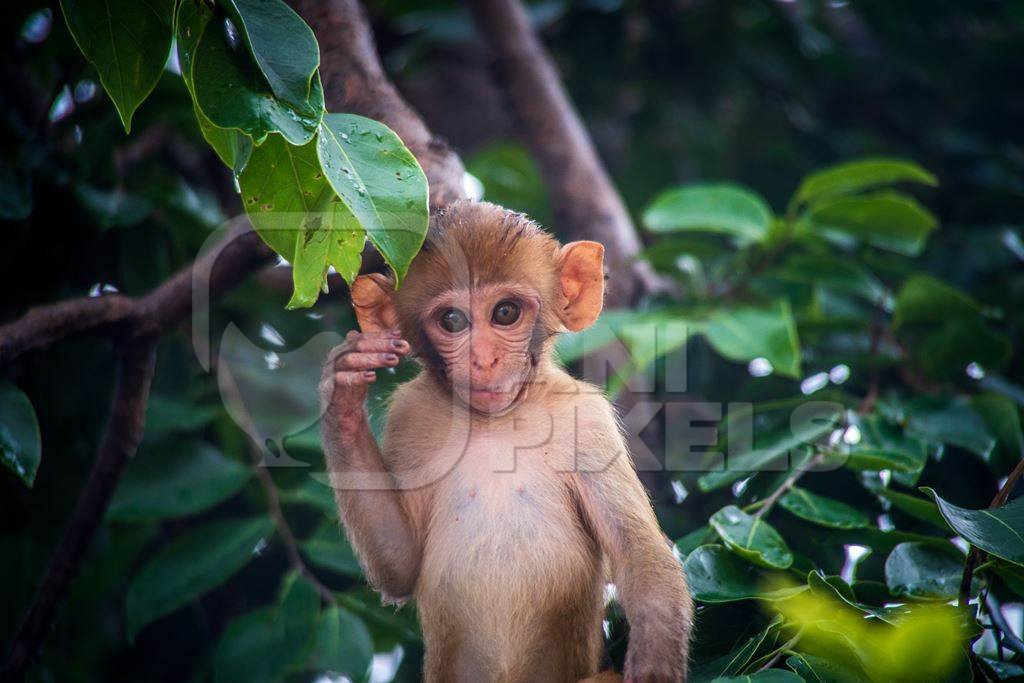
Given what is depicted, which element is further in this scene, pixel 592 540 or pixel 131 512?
pixel 131 512

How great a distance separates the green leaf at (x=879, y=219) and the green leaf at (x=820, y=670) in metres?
2.31

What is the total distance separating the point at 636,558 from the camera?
2615 millimetres

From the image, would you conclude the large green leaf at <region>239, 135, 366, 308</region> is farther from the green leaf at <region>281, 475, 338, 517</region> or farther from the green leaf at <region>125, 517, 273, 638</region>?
the green leaf at <region>125, 517, 273, 638</region>

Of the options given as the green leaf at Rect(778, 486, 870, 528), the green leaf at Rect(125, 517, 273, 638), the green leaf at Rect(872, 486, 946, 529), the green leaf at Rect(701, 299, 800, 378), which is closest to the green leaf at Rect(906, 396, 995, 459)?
the green leaf at Rect(701, 299, 800, 378)

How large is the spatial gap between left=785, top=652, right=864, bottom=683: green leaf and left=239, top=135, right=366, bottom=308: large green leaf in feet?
4.95

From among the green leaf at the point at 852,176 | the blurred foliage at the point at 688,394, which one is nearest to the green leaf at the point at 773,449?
the blurred foliage at the point at 688,394

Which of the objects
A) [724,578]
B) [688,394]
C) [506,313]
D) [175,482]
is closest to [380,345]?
[506,313]

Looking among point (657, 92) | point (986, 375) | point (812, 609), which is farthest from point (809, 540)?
point (657, 92)

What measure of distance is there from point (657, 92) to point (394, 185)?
453cm

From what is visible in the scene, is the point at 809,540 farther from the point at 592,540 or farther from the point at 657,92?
the point at 657,92

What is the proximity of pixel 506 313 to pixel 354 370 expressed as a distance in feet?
1.65

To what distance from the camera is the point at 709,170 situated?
597cm

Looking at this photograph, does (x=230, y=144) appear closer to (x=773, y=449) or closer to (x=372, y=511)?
(x=372, y=511)

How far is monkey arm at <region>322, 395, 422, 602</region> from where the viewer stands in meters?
2.66
